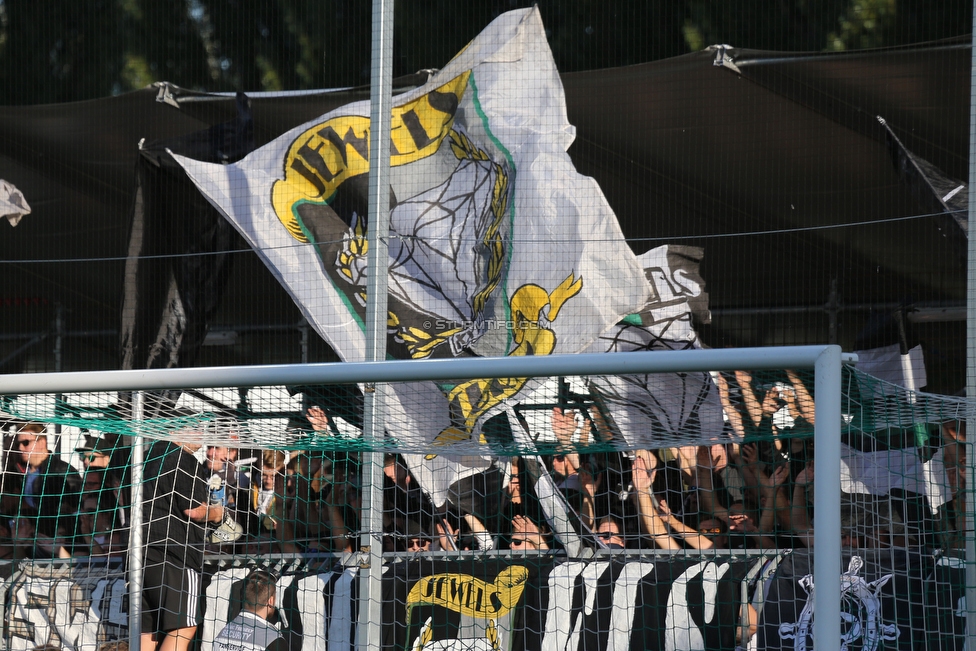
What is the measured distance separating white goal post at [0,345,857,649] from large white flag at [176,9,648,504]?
1647 millimetres

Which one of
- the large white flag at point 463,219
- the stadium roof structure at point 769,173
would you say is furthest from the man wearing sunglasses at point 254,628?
the stadium roof structure at point 769,173

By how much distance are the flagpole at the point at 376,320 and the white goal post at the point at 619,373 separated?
0.83m

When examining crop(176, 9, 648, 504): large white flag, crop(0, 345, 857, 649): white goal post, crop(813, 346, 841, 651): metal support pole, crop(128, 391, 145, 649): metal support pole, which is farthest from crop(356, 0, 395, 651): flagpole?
crop(813, 346, 841, 651): metal support pole

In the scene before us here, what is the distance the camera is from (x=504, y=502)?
4.32 metres

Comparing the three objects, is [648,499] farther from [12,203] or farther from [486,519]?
[12,203]

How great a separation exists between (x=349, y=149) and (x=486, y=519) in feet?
6.48

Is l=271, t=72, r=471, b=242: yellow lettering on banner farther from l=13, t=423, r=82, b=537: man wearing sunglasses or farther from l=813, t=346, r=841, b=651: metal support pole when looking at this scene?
l=813, t=346, r=841, b=651: metal support pole

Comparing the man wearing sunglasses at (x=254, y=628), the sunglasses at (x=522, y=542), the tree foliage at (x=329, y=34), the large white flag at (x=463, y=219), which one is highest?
the tree foliage at (x=329, y=34)

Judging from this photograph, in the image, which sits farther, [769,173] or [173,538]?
[769,173]

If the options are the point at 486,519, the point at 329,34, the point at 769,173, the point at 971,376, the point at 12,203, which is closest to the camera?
the point at 971,376

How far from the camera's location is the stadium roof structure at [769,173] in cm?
421

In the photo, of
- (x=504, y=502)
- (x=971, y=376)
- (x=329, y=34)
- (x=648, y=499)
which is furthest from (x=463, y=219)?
(x=971, y=376)

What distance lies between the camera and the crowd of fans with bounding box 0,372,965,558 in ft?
12.9

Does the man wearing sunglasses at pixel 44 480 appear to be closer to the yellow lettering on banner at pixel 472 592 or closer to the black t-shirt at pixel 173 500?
the black t-shirt at pixel 173 500
